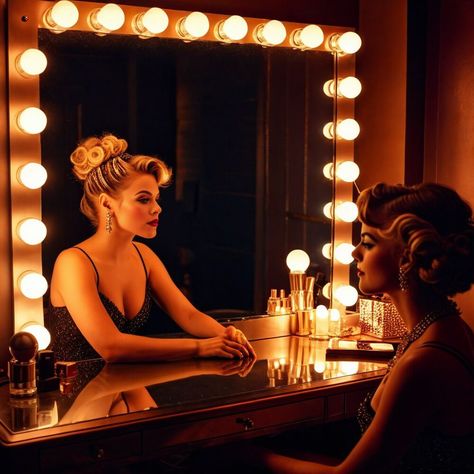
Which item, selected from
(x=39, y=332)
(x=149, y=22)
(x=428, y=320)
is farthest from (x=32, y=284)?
(x=428, y=320)

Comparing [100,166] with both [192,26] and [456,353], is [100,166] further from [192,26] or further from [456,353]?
[456,353]

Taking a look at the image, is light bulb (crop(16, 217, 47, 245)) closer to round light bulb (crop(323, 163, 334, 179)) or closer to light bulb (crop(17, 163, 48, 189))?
light bulb (crop(17, 163, 48, 189))

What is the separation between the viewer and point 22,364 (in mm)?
1931

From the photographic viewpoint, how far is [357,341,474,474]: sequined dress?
154 centimetres

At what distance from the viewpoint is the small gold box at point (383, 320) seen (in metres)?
2.56

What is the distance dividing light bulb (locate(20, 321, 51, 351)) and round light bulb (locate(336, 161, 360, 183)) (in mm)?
1078

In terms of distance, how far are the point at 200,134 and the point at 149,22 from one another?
336mm

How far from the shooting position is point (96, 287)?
2174 mm

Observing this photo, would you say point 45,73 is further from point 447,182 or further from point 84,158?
point 447,182

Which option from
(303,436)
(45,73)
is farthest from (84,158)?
(303,436)

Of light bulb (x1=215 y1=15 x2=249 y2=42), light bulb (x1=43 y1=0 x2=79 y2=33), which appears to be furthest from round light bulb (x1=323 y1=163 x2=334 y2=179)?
light bulb (x1=43 y1=0 x2=79 y2=33)

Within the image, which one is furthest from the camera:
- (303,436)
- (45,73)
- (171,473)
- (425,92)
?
(425,92)

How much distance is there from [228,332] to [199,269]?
0.21 m

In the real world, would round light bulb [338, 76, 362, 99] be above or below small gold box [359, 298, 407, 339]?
above
